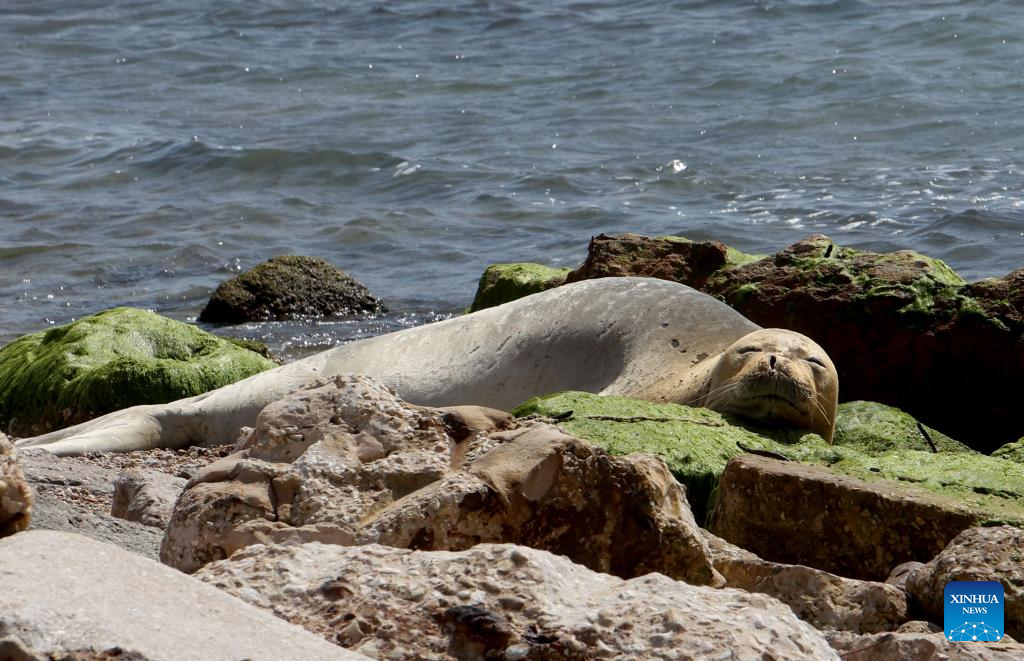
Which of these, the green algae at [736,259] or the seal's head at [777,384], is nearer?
the seal's head at [777,384]

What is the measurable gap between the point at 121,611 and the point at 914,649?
154 cm

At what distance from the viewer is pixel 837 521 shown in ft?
12.4

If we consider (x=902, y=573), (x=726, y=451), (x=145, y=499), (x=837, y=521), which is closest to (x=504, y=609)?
(x=902, y=573)

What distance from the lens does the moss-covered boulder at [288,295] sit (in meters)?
9.88

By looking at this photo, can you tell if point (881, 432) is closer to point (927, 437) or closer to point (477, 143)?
point (927, 437)

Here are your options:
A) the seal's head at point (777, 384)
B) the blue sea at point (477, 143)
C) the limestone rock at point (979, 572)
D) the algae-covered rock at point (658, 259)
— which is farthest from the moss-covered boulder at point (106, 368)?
the limestone rock at point (979, 572)

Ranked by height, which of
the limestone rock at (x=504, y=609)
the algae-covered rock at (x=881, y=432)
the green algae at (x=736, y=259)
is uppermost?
the limestone rock at (x=504, y=609)

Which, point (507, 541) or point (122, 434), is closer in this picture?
point (507, 541)

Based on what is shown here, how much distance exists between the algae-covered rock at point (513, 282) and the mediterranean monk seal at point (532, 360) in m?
1.50

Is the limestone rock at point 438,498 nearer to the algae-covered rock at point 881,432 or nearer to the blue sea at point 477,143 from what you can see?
the algae-covered rock at point 881,432

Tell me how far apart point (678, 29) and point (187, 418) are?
15.7m

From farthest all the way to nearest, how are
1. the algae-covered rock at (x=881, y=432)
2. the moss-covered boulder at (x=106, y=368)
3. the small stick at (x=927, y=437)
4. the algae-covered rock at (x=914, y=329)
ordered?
the moss-covered boulder at (x=106, y=368)
the algae-covered rock at (x=914, y=329)
the algae-covered rock at (x=881, y=432)
the small stick at (x=927, y=437)

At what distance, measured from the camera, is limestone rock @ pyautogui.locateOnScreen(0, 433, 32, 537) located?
104 inches

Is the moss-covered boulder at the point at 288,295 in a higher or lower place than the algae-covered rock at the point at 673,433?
lower
